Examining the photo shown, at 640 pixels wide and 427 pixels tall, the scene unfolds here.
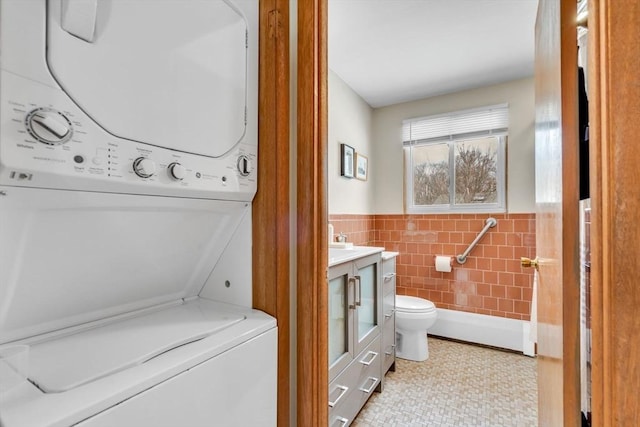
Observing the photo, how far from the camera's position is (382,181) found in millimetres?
3412

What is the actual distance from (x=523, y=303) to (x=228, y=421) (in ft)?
9.56

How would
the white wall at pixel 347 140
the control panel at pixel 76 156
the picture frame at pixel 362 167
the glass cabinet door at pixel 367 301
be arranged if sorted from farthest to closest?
the picture frame at pixel 362 167 < the white wall at pixel 347 140 < the glass cabinet door at pixel 367 301 < the control panel at pixel 76 156

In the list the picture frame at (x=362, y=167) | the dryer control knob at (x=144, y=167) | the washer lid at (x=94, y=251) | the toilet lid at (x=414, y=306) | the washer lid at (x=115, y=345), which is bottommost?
the toilet lid at (x=414, y=306)

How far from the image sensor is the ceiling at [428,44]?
1.86m

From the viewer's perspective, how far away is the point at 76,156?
581 millimetres

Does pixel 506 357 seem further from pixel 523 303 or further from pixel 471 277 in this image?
pixel 471 277

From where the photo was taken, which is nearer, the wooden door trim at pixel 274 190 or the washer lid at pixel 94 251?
the washer lid at pixel 94 251

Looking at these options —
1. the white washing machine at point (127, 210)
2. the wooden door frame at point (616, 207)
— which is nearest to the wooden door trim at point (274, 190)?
the white washing machine at point (127, 210)

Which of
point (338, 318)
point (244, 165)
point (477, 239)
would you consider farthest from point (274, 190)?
point (477, 239)

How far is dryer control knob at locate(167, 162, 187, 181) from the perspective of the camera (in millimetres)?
739

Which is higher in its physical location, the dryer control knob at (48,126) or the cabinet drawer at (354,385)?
the dryer control knob at (48,126)

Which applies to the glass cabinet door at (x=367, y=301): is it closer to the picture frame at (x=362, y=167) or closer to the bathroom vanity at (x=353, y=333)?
the bathroom vanity at (x=353, y=333)

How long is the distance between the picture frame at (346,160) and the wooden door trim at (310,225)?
5.65ft

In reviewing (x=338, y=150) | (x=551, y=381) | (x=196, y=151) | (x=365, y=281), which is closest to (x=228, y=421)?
(x=196, y=151)
